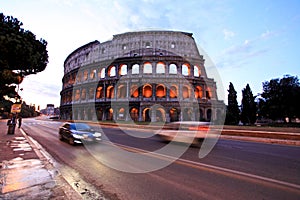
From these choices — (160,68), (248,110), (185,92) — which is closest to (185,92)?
(185,92)

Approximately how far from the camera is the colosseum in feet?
121

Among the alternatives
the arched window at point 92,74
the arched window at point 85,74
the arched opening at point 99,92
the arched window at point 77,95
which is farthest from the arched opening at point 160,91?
the arched window at point 77,95

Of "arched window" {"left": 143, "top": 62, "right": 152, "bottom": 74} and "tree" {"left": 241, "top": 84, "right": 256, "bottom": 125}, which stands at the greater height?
"arched window" {"left": 143, "top": 62, "right": 152, "bottom": 74}

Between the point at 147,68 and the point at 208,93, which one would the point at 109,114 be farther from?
the point at 208,93

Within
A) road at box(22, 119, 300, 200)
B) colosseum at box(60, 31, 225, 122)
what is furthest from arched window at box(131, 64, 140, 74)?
road at box(22, 119, 300, 200)

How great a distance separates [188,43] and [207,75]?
8516mm

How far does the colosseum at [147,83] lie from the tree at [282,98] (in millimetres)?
9243

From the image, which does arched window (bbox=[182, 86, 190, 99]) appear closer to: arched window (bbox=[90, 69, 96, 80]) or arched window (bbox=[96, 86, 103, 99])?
arched window (bbox=[96, 86, 103, 99])

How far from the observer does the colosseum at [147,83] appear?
1454 inches

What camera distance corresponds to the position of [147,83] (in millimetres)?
37125

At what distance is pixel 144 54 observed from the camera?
4000 cm

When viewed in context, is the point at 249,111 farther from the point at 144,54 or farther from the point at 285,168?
the point at 285,168

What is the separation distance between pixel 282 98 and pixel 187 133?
37604mm

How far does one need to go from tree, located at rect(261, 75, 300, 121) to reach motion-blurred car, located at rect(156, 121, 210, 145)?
3492 centimetres
